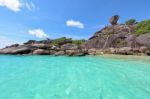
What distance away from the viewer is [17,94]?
666cm

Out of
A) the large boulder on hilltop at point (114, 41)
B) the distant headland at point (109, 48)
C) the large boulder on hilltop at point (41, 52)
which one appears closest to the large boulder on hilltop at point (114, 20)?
the large boulder on hilltop at point (114, 41)

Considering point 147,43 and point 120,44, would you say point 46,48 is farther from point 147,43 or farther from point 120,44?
point 147,43

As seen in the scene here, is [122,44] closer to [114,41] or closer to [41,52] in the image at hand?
[114,41]

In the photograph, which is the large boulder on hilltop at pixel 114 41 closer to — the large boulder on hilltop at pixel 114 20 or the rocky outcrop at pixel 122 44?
the rocky outcrop at pixel 122 44

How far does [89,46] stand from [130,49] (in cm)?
1461

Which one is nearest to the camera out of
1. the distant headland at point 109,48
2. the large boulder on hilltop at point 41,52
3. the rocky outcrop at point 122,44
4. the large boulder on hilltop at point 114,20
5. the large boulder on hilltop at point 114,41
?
the rocky outcrop at point 122,44

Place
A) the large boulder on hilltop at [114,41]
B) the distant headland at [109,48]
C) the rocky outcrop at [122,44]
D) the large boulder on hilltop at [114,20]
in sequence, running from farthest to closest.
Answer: the large boulder on hilltop at [114,20] < the large boulder on hilltop at [114,41] < the distant headland at [109,48] < the rocky outcrop at [122,44]

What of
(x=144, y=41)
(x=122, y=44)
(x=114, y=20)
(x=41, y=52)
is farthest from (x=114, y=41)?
(x=114, y=20)

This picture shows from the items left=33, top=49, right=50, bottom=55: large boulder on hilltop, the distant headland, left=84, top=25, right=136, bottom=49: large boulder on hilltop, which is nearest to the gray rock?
the distant headland

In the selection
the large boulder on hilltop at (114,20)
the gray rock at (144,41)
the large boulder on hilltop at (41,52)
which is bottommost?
the large boulder on hilltop at (41,52)

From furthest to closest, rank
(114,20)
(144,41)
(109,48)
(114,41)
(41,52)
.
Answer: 1. (114,20)
2. (114,41)
3. (109,48)
4. (41,52)
5. (144,41)

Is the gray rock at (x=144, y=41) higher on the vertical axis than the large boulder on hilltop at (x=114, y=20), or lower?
lower

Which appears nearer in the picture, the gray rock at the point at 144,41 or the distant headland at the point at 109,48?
the gray rock at the point at 144,41

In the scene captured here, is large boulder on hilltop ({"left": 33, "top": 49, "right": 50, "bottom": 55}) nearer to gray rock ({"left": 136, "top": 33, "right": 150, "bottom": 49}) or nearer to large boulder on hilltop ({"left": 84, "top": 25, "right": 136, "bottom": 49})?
large boulder on hilltop ({"left": 84, "top": 25, "right": 136, "bottom": 49})
